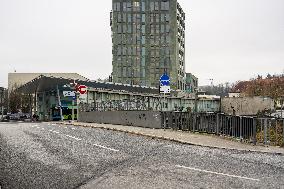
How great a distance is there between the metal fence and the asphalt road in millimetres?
2833

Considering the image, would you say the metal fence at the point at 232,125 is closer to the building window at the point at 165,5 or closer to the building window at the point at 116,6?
the building window at the point at 116,6

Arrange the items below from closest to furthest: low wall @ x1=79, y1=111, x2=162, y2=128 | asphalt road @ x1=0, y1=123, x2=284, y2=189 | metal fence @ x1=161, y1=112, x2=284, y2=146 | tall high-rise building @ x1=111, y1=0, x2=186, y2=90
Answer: asphalt road @ x1=0, y1=123, x2=284, y2=189, metal fence @ x1=161, y1=112, x2=284, y2=146, low wall @ x1=79, y1=111, x2=162, y2=128, tall high-rise building @ x1=111, y1=0, x2=186, y2=90

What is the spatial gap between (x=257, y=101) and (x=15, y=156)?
82299mm

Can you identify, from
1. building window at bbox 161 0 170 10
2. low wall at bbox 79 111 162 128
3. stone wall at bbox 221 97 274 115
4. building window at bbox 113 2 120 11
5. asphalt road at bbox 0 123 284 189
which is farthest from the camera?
building window at bbox 161 0 170 10

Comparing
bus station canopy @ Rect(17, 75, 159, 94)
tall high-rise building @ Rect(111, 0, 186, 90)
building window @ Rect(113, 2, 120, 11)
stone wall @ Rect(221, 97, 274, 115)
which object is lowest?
stone wall @ Rect(221, 97, 274, 115)

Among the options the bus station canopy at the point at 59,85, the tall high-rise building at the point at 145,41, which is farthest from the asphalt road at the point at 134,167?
the tall high-rise building at the point at 145,41

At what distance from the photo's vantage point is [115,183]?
814 centimetres

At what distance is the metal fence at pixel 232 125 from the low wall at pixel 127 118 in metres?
1.01

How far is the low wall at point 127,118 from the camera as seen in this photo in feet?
82.3

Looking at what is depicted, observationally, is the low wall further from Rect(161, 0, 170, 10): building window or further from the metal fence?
Rect(161, 0, 170, 10): building window

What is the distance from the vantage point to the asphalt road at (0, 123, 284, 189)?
8147mm

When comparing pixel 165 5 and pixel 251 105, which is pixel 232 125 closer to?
pixel 251 105

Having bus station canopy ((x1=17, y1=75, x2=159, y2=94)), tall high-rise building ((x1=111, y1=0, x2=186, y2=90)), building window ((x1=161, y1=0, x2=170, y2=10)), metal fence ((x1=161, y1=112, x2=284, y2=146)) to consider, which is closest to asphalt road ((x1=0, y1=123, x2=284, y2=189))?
metal fence ((x1=161, y1=112, x2=284, y2=146))

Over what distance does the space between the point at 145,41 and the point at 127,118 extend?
9579 centimetres
